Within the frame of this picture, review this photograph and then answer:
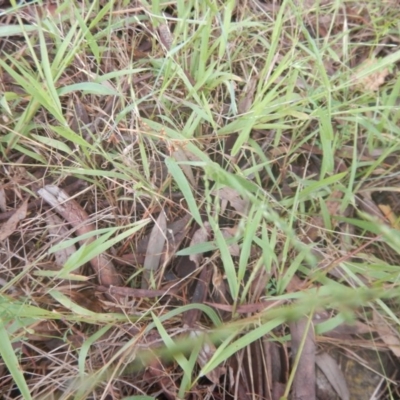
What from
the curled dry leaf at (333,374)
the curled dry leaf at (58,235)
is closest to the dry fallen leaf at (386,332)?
the curled dry leaf at (333,374)

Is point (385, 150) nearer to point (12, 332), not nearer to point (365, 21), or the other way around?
point (365, 21)

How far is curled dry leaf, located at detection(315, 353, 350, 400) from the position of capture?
109 centimetres

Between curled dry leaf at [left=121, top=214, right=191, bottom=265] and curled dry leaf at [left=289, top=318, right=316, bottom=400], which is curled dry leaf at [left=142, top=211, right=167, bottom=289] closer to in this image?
curled dry leaf at [left=121, top=214, right=191, bottom=265]

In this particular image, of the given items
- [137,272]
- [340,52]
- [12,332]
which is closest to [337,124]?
[340,52]

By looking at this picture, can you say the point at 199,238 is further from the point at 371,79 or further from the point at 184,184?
the point at 371,79

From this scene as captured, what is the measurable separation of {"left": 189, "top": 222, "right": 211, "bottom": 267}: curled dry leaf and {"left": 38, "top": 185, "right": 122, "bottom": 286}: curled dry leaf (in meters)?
0.19

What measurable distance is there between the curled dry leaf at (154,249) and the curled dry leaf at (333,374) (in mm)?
428

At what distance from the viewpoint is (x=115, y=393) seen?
1035mm

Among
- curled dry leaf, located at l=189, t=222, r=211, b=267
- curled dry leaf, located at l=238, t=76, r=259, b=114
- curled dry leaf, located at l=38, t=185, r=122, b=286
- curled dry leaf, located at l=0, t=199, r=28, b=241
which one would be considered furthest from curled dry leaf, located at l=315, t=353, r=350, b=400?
curled dry leaf, located at l=0, t=199, r=28, b=241

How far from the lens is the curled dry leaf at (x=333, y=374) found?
1093 millimetres

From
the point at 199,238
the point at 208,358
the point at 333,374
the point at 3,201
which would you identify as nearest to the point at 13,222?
the point at 3,201

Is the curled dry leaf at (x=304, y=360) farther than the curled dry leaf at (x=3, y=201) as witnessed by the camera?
No

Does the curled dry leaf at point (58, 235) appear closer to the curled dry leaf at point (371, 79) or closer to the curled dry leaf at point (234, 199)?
the curled dry leaf at point (234, 199)

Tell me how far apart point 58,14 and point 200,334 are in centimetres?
92
